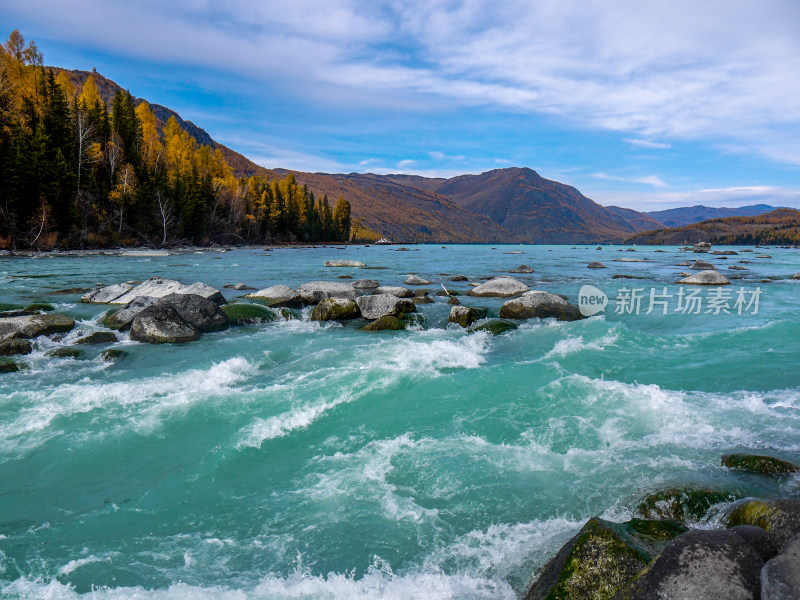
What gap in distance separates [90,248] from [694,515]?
194 feet

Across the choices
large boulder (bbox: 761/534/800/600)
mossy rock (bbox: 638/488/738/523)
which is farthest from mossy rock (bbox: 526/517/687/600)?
mossy rock (bbox: 638/488/738/523)

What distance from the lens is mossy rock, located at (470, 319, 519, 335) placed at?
14305mm

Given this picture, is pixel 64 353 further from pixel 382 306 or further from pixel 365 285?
pixel 365 285

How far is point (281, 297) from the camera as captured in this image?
18547 millimetres

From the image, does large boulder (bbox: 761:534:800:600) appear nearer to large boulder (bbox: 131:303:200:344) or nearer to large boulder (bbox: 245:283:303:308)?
large boulder (bbox: 131:303:200:344)

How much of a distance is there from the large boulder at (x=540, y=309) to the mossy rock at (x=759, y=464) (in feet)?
33.3

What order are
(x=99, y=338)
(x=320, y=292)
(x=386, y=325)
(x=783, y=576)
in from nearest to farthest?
(x=783, y=576)
(x=99, y=338)
(x=386, y=325)
(x=320, y=292)

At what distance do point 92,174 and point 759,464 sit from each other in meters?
60.9

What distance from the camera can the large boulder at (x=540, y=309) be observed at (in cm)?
1617

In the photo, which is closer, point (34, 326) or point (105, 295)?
point (34, 326)

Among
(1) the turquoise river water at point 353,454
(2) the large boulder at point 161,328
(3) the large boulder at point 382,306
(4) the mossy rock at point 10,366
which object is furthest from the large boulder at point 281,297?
(4) the mossy rock at point 10,366

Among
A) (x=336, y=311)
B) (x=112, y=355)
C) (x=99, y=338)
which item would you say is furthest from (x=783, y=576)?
(x=99, y=338)

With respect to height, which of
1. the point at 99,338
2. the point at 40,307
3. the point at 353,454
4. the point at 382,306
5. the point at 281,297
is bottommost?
the point at 353,454

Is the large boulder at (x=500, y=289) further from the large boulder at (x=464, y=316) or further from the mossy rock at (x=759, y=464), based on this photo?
the mossy rock at (x=759, y=464)
